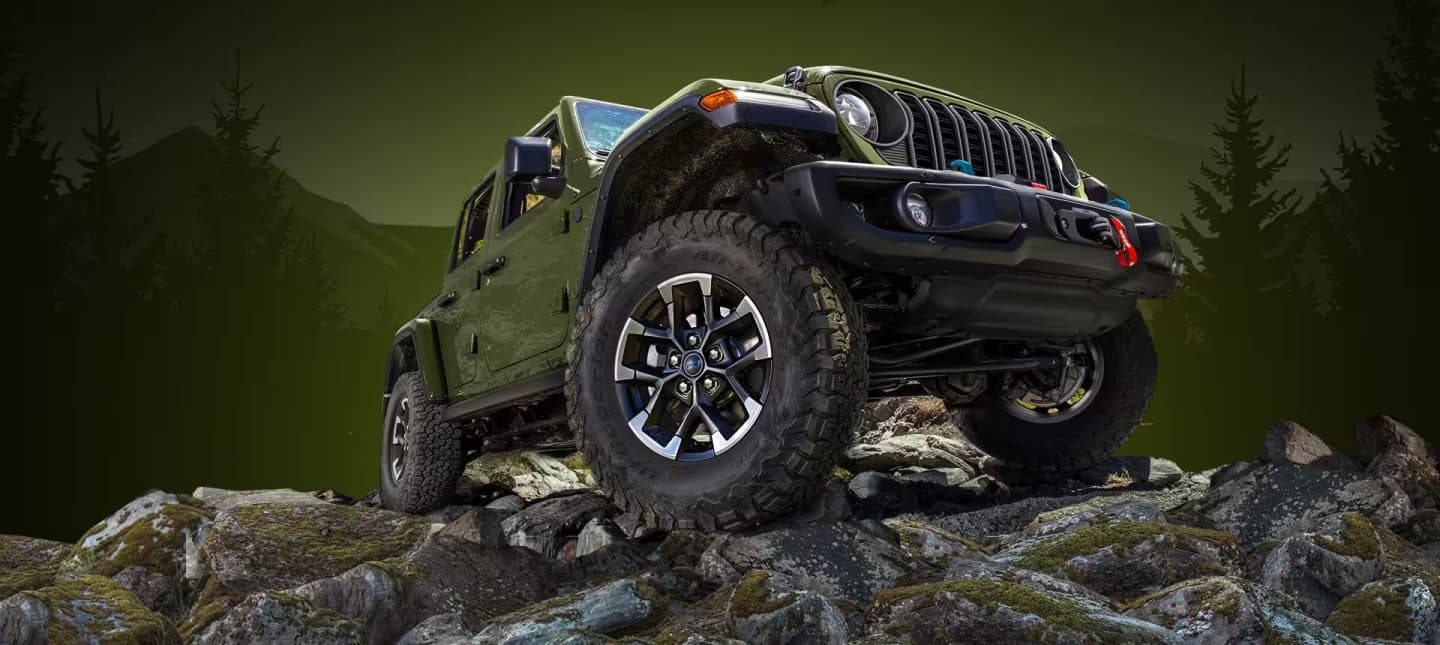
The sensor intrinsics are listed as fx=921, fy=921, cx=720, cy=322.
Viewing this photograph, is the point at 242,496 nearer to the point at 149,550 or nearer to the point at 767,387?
the point at 149,550

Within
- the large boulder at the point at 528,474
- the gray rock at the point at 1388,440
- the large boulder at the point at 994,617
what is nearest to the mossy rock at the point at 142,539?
the large boulder at the point at 528,474

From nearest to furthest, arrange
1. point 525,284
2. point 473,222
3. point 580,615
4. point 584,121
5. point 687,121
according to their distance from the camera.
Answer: point 580,615, point 687,121, point 584,121, point 525,284, point 473,222

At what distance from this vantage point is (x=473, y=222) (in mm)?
6172

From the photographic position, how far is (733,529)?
3.06 meters

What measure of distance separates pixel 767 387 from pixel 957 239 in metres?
0.85

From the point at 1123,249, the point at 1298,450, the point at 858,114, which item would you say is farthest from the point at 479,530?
the point at 1298,450

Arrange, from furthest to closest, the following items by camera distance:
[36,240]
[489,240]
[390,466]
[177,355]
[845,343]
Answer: [177,355] < [36,240] < [390,466] < [489,240] < [845,343]

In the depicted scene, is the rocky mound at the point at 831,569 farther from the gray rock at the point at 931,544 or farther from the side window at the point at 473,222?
the side window at the point at 473,222

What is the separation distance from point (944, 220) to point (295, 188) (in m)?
164

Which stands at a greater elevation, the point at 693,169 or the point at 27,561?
the point at 693,169

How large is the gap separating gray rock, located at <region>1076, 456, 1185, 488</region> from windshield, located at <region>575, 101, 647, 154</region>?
10.8ft

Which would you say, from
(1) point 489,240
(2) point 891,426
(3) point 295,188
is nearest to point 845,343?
(1) point 489,240

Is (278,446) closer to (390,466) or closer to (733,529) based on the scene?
(390,466)

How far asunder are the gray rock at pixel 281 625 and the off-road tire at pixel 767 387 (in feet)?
3.26
